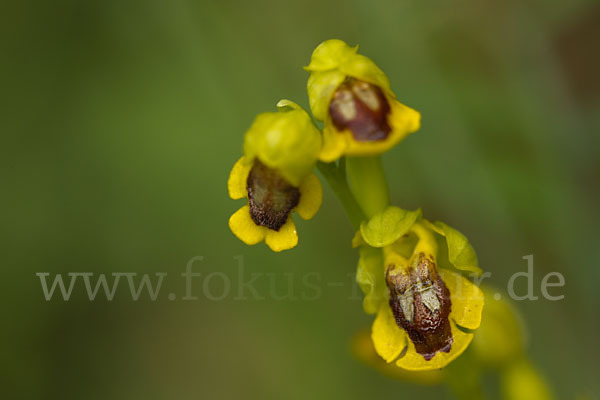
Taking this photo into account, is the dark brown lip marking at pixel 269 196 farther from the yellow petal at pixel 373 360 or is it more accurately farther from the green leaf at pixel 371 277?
the yellow petal at pixel 373 360

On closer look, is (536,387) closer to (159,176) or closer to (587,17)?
(159,176)

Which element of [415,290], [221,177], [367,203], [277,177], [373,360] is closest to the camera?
[277,177]

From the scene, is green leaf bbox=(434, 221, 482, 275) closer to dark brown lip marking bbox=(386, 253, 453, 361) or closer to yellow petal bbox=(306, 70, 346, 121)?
dark brown lip marking bbox=(386, 253, 453, 361)

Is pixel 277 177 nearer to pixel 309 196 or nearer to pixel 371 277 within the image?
pixel 309 196

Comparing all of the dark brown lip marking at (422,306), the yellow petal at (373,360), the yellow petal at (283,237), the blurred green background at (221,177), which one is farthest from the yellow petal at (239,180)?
the blurred green background at (221,177)

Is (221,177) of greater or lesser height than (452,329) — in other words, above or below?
above

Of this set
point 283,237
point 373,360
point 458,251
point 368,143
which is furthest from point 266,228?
point 373,360

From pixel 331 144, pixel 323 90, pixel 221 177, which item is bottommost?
pixel 331 144
